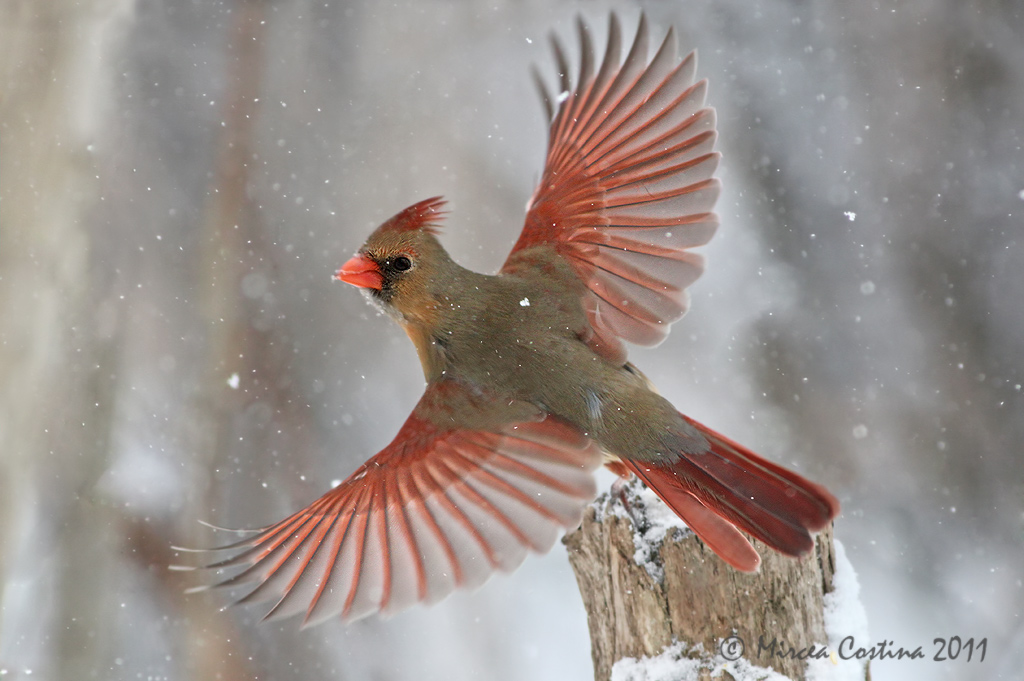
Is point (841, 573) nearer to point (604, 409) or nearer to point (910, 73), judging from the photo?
point (604, 409)

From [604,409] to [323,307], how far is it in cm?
226

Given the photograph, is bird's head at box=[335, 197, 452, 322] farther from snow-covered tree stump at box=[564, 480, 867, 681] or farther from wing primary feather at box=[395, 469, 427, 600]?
snow-covered tree stump at box=[564, 480, 867, 681]

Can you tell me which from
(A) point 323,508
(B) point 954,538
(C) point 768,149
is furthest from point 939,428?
(A) point 323,508

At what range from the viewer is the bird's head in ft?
8.24

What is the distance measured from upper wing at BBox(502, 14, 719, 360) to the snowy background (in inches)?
55.4

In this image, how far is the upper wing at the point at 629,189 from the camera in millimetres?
2691

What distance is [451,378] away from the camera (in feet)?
8.17

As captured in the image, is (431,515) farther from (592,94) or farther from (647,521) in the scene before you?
(592,94)

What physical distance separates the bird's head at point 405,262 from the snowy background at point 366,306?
1.69 m

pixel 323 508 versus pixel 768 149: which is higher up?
pixel 768 149

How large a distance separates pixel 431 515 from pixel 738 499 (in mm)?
820

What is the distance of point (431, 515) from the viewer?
2.42m

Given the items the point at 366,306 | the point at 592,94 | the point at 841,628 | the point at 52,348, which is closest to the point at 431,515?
the point at 841,628

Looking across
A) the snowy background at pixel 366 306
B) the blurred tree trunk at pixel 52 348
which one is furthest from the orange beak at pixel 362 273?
the blurred tree trunk at pixel 52 348
